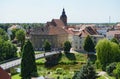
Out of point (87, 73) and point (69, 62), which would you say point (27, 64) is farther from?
point (69, 62)

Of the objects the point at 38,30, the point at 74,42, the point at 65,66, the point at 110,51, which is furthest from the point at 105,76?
the point at 38,30

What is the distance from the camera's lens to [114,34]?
93.8 m

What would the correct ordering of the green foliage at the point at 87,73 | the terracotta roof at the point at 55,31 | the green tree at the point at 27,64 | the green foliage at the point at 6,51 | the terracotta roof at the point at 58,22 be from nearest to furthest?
the green foliage at the point at 87,73
the green tree at the point at 27,64
the green foliage at the point at 6,51
the terracotta roof at the point at 55,31
the terracotta roof at the point at 58,22

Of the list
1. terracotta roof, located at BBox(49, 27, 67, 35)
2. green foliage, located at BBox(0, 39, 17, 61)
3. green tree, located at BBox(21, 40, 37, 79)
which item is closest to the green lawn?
green foliage, located at BBox(0, 39, 17, 61)

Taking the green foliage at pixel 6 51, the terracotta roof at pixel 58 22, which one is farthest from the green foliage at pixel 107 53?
the terracotta roof at pixel 58 22

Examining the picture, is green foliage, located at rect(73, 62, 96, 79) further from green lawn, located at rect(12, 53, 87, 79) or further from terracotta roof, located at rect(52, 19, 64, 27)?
terracotta roof, located at rect(52, 19, 64, 27)

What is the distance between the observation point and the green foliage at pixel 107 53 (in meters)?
60.1

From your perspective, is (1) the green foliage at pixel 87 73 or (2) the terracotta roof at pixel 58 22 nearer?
(1) the green foliage at pixel 87 73

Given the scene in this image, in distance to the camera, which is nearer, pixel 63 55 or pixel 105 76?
pixel 105 76

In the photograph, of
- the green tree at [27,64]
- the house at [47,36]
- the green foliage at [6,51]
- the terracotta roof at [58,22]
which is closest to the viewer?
the green tree at [27,64]

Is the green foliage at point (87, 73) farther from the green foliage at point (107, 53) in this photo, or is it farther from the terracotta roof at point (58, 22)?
the terracotta roof at point (58, 22)

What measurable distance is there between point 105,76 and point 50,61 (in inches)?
954

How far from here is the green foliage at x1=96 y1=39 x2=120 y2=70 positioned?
60.1 meters

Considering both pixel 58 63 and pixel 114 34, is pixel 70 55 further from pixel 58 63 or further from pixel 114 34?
pixel 114 34
